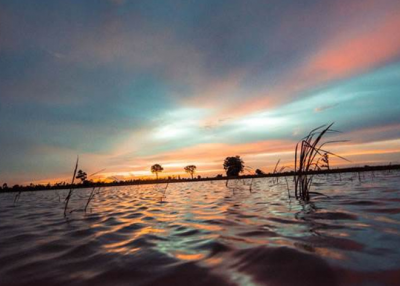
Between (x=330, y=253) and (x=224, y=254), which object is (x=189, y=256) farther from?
(x=330, y=253)

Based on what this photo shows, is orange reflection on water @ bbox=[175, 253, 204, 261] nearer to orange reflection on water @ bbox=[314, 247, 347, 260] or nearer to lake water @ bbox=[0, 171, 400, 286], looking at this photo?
lake water @ bbox=[0, 171, 400, 286]

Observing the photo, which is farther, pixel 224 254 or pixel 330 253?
pixel 224 254

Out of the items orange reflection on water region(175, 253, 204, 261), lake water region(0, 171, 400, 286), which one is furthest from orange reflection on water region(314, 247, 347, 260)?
orange reflection on water region(175, 253, 204, 261)

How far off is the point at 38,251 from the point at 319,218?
4.57m

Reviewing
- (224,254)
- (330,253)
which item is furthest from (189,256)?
(330,253)

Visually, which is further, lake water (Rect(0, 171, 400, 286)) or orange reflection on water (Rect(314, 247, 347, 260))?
orange reflection on water (Rect(314, 247, 347, 260))

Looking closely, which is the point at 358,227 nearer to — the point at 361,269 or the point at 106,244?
→ the point at 361,269

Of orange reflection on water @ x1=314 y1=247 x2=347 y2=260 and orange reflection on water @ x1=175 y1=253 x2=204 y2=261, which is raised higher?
orange reflection on water @ x1=314 y1=247 x2=347 y2=260

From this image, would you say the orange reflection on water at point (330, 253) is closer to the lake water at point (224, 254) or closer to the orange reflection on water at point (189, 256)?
the lake water at point (224, 254)

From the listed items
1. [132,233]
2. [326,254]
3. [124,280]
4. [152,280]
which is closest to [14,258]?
[132,233]

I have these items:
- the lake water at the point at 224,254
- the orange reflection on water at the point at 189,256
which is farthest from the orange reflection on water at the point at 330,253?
the orange reflection on water at the point at 189,256

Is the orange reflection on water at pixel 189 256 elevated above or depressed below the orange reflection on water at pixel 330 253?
below

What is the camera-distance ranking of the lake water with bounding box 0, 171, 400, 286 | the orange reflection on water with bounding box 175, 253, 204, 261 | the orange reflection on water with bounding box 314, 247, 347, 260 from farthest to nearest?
1. the orange reflection on water with bounding box 175, 253, 204, 261
2. the orange reflection on water with bounding box 314, 247, 347, 260
3. the lake water with bounding box 0, 171, 400, 286

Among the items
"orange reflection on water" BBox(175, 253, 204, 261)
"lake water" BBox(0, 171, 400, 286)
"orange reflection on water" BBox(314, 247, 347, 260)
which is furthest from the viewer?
"orange reflection on water" BBox(175, 253, 204, 261)
